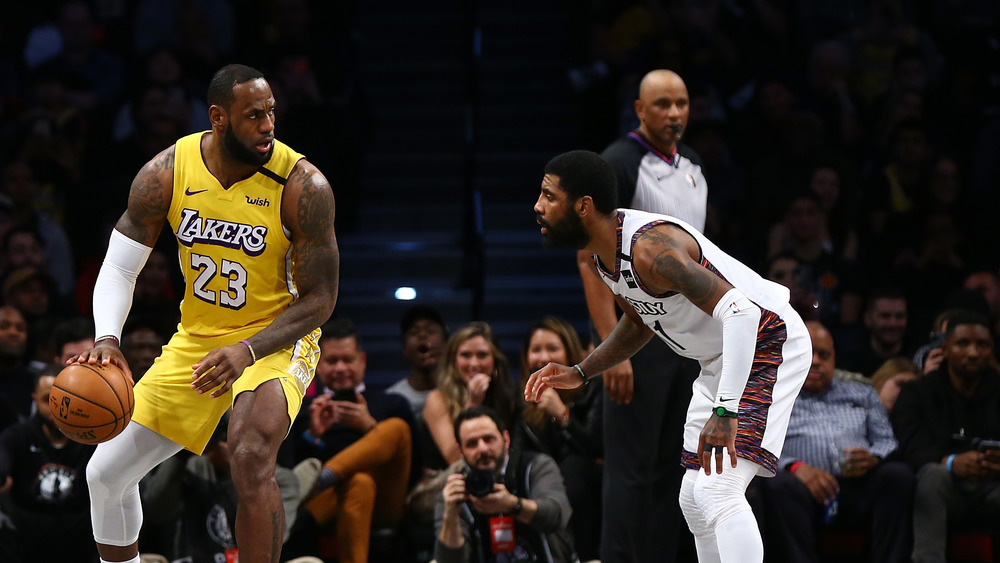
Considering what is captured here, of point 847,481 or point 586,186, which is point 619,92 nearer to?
point 847,481

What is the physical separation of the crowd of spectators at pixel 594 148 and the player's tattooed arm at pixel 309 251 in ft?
5.83

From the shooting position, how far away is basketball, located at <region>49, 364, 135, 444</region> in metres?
4.30

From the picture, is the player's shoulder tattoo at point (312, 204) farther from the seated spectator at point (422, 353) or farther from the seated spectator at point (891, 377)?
the seated spectator at point (891, 377)

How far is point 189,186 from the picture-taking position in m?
4.60

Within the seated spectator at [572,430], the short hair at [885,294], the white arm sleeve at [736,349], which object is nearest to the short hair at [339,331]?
the seated spectator at [572,430]

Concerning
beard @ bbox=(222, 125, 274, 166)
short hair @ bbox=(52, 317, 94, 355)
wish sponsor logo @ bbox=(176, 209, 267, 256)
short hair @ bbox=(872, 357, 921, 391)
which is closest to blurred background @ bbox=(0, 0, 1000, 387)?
short hair @ bbox=(52, 317, 94, 355)

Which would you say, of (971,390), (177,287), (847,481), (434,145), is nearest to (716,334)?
(847,481)

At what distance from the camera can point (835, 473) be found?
639 centimetres

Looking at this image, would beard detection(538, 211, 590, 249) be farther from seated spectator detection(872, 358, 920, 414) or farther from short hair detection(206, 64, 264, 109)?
seated spectator detection(872, 358, 920, 414)

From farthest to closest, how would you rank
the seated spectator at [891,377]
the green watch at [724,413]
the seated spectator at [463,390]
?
the seated spectator at [891,377], the seated spectator at [463,390], the green watch at [724,413]

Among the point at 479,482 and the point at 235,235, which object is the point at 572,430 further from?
the point at 235,235

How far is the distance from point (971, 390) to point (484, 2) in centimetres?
627

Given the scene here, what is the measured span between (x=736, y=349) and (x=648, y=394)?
117 centimetres

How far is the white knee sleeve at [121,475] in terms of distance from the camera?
4.52m
